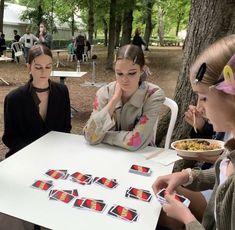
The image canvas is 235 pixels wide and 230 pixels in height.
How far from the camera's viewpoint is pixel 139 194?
58.1 inches

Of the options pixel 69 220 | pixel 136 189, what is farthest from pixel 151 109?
pixel 69 220

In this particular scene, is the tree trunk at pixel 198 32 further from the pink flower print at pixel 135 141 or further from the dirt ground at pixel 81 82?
the dirt ground at pixel 81 82

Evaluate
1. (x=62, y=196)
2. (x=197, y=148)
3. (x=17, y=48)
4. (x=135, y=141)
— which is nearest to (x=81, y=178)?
(x=62, y=196)

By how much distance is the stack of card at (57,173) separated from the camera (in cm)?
161

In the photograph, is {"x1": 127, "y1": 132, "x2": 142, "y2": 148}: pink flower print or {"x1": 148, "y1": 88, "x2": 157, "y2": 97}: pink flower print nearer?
{"x1": 127, "y1": 132, "x2": 142, "y2": 148}: pink flower print

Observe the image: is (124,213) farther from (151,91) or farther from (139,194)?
(151,91)

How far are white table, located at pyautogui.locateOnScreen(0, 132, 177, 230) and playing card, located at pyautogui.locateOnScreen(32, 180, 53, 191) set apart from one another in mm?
32

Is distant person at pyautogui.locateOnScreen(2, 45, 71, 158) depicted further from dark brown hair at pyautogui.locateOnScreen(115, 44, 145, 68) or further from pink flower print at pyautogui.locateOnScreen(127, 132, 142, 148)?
pink flower print at pyautogui.locateOnScreen(127, 132, 142, 148)

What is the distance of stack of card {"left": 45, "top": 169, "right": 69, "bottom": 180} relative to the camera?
161 cm

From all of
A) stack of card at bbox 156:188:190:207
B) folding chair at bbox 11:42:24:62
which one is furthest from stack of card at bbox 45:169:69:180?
folding chair at bbox 11:42:24:62

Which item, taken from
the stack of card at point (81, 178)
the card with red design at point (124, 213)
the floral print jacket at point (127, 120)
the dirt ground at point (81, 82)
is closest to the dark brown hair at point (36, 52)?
the floral print jacket at point (127, 120)

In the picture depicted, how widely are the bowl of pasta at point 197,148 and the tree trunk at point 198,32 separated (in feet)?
3.50

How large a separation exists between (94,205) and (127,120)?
970 mm

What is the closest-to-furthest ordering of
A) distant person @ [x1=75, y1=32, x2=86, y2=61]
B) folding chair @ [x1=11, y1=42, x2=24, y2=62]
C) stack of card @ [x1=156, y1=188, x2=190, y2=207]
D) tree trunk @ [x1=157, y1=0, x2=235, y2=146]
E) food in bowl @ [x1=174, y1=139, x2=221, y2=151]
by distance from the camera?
stack of card @ [x1=156, y1=188, x2=190, y2=207]
food in bowl @ [x1=174, y1=139, x2=221, y2=151]
tree trunk @ [x1=157, y1=0, x2=235, y2=146]
folding chair @ [x1=11, y1=42, x2=24, y2=62]
distant person @ [x1=75, y1=32, x2=86, y2=61]
